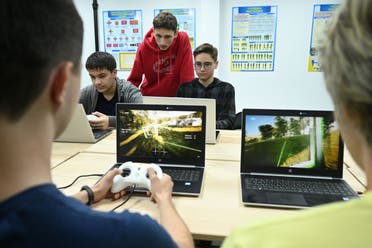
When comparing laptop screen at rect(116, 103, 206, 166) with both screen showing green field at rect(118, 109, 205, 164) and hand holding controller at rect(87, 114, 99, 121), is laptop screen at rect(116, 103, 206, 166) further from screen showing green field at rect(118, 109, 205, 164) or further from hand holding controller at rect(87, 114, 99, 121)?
hand holding controller at rect(87, 114, 99, 121)

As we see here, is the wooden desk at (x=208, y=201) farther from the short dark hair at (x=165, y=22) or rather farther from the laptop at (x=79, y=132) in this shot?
the short dark hair at (x=165, y=22)

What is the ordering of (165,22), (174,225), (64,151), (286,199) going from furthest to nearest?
(165,22) → (64,151) → (286,199) → (174,225)

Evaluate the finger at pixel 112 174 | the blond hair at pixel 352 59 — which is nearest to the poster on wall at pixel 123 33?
the finger at pixel 112 174

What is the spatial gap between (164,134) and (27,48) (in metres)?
0.99

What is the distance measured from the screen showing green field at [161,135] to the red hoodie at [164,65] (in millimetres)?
1476

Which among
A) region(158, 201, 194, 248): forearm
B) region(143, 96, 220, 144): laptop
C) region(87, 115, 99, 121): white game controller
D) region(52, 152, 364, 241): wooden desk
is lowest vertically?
region(52, 152, 364, 241): wooden desk

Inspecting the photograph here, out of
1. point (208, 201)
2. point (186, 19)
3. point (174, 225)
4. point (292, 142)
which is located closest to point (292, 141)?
point (292, 142)

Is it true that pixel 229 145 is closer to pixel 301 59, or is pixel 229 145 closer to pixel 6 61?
pixel 6 61

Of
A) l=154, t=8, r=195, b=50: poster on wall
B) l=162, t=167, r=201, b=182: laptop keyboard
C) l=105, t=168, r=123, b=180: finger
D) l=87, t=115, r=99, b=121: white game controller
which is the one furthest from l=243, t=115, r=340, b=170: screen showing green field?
l=154, t=8, r=195, b=50: poster on wall

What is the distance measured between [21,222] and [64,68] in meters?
0.27

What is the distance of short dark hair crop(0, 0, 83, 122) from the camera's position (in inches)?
19.3

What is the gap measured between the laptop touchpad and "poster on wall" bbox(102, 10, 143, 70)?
288 centimetres

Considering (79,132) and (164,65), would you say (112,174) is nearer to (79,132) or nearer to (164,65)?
(79,132)

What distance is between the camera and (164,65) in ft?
9.55
